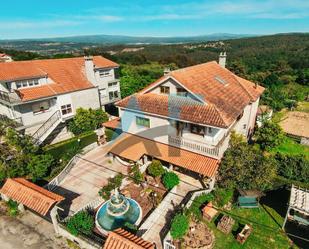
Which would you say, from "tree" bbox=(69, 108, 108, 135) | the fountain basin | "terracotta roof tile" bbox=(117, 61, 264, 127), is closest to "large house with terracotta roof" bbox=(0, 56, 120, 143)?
"tree" bbox=(69, 108, 108, 135)

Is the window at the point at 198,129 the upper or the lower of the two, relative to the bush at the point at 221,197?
Result: upper

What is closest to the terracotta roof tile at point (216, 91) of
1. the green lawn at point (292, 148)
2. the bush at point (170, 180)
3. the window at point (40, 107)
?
the bush at point (170, 180)

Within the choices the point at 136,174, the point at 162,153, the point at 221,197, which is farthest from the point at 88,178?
the point at 221,197

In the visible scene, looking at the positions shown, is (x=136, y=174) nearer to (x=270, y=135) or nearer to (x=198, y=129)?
(x=198, y=129)

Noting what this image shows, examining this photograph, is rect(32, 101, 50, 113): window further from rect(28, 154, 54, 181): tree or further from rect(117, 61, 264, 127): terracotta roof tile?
rect(117, 61, 264, 127): terracotta roof tile

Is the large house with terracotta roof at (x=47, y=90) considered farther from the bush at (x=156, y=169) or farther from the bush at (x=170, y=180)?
the bush at (x=170, y=180)
